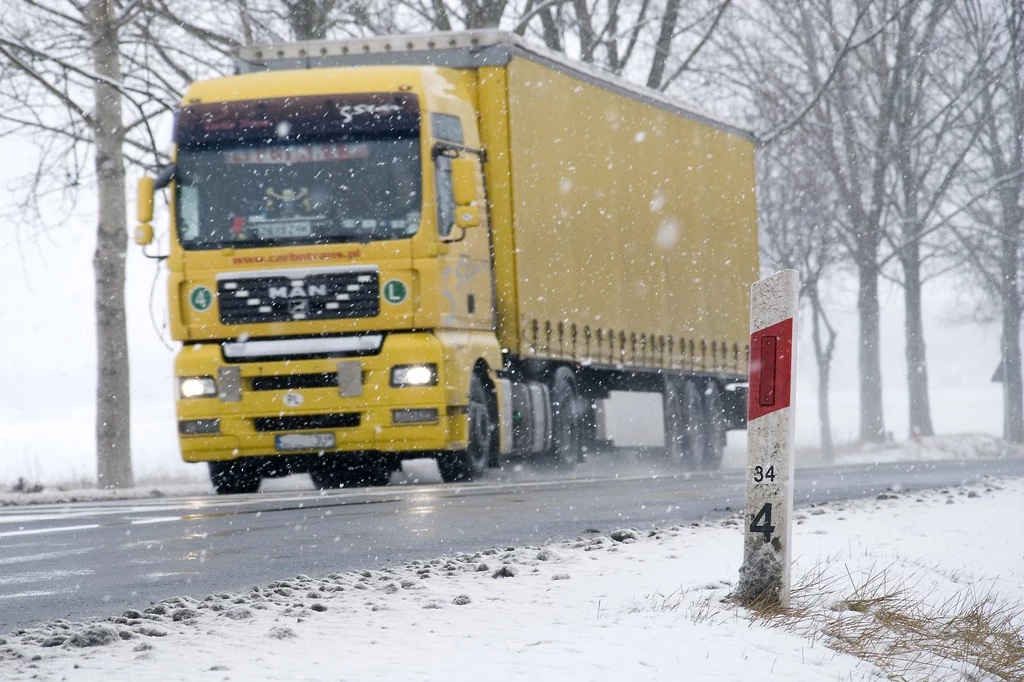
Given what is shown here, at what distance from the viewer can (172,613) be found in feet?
17.2

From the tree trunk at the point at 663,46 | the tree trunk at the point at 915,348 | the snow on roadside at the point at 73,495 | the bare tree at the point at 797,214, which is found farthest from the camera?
the tree trunk at the point at 915,348

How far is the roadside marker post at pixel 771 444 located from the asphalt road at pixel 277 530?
1.94 metres

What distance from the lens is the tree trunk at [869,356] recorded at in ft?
124

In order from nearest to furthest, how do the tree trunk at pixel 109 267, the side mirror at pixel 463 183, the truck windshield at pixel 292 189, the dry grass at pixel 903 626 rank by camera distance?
1. the dry grass at pixel 903 626
2. the truck windshield at pixel 292 189
3. the side mirror at pixel 463 183
4. the tree trunk at pixel 109 267

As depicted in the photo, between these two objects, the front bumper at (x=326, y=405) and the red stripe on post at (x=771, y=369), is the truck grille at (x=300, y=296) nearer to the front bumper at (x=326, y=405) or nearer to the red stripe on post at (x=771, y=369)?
the front bumper at (x=326, y=405)

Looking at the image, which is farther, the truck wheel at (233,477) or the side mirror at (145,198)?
the truck wheel at (233,477)

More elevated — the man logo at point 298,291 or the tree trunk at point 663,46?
the tree trunk at point 663,46

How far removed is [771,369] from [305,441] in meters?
8.50

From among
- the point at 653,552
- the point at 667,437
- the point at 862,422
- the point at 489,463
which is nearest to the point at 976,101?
the point at 862,422

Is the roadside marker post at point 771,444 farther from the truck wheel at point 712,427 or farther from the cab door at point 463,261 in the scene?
the truck wheel at point 712,427

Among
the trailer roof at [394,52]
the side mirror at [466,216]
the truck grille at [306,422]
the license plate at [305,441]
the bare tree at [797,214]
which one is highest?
the bare tree at [797,214]

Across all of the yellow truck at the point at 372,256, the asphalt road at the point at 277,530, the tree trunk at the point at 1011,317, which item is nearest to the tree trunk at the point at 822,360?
the tree trunk at the point at 1011,317

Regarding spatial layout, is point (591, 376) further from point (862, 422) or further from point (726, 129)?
point (862, 422)

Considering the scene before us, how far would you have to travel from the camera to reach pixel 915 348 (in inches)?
1582
